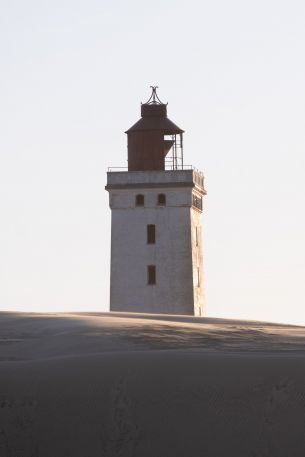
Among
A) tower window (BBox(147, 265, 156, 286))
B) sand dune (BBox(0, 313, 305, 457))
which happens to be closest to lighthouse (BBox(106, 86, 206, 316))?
tower window (BBox(147, 265, 156, 286))

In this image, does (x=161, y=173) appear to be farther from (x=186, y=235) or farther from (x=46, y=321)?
(x=46, y=321)

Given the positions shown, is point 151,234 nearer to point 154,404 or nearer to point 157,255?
point 157,255

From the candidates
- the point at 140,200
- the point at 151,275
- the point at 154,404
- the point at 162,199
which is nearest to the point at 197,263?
the point at 151,275

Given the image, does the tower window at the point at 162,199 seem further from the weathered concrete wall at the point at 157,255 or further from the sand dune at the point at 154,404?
the sand dune at the point at 154,404

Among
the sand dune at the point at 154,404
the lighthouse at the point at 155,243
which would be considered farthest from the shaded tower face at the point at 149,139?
the sand dune at the point at 154,404

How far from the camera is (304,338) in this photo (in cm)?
1625

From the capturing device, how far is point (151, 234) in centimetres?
5978

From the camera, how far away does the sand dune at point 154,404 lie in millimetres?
12539

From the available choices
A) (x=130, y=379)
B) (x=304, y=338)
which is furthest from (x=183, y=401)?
(x=304, y=338)

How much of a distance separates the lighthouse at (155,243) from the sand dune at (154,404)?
44818 millimetres

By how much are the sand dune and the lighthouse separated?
147ft

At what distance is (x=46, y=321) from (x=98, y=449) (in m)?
4.35

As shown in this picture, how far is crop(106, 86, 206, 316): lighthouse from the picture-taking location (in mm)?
59188

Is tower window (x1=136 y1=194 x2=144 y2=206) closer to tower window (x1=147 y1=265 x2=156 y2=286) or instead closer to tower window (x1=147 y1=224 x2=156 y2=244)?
tower window (x1=147 y1=224 x2=156 y2=244)
